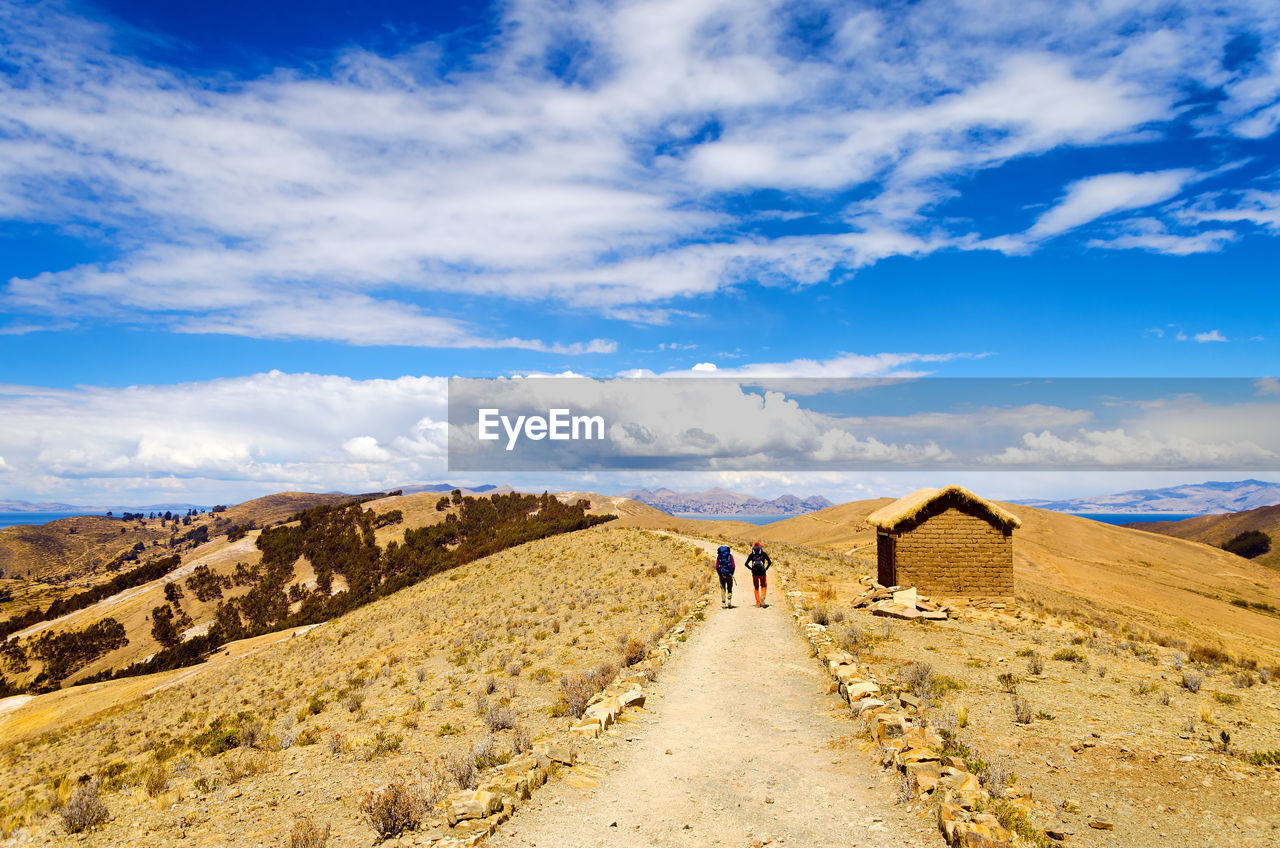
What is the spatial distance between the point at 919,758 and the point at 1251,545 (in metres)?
133

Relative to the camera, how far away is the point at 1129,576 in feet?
163

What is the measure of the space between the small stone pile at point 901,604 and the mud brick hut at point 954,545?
3.38 ft

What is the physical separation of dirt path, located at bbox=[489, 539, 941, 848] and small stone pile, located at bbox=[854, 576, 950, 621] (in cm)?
881

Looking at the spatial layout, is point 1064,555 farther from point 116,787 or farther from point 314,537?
point 314,537

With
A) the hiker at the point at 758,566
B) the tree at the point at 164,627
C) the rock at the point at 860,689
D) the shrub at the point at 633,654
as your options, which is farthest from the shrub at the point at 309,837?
the tree at the point at 164,627

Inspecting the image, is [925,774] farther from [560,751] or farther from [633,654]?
[633,654]

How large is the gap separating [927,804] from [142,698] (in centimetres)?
3908

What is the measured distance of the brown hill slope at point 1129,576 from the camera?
2981cm

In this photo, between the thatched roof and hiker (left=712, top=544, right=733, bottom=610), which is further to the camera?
the thatched roof

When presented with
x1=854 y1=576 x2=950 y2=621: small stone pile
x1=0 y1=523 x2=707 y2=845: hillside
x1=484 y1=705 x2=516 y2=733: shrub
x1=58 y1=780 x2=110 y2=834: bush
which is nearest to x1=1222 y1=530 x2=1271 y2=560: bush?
x1=854 y1=576 x2=950 y2=621: small stone pile

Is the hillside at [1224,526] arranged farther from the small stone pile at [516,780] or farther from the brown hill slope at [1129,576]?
the small stone pile at [516,780]

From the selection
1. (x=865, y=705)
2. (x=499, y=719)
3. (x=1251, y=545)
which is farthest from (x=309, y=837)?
(x=1251, y=545)

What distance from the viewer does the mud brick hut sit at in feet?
77.3

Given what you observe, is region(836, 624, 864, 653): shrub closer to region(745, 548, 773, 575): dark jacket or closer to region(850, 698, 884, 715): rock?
region(745, 548, 773, 575): dark jacket
